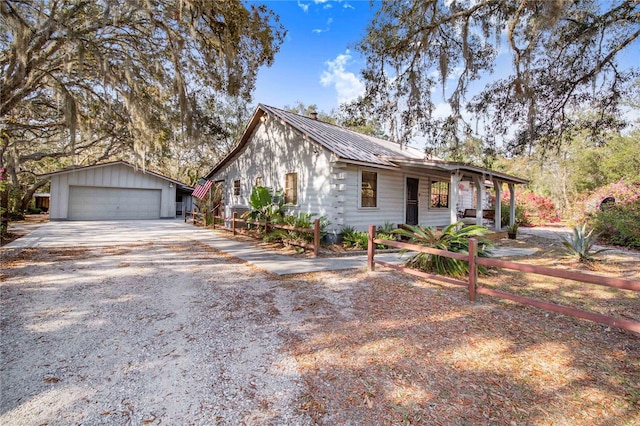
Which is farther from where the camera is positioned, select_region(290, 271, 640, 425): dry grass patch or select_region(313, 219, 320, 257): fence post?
select_region(313, 219, 320, 257): fence post

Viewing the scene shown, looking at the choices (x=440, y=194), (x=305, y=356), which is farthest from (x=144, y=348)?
(x=440, y=194)

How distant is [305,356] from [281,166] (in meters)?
Answer: 10.3

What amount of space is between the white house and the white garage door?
1027 cm

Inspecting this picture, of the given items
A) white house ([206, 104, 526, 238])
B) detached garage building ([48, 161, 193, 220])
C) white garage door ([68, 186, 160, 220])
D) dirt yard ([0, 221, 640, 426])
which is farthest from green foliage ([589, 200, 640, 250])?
white garage door ([68, 186, 160, 220])

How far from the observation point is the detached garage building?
59.1ft

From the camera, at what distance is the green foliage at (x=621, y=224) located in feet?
34.1

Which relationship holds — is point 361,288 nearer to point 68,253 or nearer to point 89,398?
point 89,398

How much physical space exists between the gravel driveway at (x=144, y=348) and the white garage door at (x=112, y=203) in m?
15.6

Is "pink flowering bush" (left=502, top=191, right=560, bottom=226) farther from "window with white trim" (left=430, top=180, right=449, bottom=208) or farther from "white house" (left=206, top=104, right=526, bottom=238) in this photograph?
"window with white trim" (left=430, top=180, right=449, bottom=208)

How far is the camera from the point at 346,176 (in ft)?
32.7

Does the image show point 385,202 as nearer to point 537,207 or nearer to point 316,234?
point 316,234

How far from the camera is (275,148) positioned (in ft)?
42.4

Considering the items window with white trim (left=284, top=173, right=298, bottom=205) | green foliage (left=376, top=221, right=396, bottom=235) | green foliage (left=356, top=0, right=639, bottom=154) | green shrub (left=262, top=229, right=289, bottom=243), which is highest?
green foliage (left=356, top=0, right=639, bottom=154)

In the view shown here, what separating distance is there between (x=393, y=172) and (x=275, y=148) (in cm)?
519
